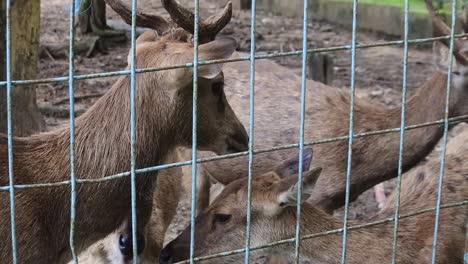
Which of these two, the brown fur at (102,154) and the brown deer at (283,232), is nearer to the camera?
the brown fur at (102,154)

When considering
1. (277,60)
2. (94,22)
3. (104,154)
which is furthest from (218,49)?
(94,22)

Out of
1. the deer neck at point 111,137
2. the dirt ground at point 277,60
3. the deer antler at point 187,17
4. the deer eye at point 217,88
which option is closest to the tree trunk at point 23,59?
the dirt ground at point 277,60

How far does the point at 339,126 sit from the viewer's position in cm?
559

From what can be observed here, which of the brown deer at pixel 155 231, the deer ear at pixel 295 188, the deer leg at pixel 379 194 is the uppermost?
the deer ear at pixel 295 188

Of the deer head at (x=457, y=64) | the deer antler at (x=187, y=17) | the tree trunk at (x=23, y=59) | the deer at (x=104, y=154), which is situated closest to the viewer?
the deer at (x=104, y=154)

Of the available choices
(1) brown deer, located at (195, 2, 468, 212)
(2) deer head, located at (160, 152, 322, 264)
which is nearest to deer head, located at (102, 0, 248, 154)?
(2) deer head, located at (160, 152, 322, 264)

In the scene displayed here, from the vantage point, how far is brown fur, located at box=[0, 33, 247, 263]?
11.9 feet

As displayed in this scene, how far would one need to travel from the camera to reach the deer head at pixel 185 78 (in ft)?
12.0

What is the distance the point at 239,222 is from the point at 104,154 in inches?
31.3

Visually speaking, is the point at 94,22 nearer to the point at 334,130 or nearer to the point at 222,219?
the point at 334,130

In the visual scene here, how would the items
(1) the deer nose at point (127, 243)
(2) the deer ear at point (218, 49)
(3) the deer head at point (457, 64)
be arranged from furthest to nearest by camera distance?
(3) the deer head at point (457, 64), (1) the deer nose at point (127, 243), (2) the deer ear at point (218, 49)

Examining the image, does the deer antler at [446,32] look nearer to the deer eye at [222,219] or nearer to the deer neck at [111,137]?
the deer eye at [222,219]

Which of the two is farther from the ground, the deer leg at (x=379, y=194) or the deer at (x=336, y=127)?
the deer at (x=336, y=127)

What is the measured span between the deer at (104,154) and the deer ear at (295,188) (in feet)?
1.67
